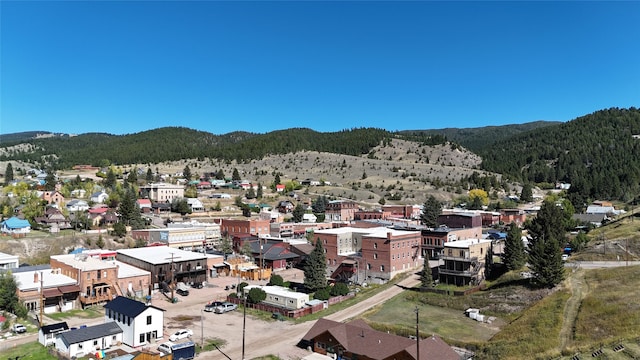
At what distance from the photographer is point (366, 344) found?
30.6 metres

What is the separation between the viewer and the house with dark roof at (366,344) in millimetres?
27781

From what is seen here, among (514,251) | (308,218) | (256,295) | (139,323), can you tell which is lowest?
(256,295)

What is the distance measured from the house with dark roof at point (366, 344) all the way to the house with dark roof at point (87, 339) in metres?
14.4

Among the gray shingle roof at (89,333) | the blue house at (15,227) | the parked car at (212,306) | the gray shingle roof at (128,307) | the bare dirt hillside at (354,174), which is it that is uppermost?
the bare dirt hillside at (354,174)

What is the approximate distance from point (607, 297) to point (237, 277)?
41605mm

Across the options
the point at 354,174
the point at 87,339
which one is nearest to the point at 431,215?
the point at 87,339

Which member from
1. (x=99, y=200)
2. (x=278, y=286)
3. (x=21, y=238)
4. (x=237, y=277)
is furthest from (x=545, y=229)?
(x=99, y=200)

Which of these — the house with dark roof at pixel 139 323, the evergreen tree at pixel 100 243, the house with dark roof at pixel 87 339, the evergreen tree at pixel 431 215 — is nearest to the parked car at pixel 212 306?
the house with dark roof at pixel 139 323

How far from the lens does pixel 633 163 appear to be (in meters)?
154

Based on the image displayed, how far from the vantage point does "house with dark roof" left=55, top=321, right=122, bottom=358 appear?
31031 millimetres

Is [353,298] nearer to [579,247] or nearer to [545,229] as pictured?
[545,229]

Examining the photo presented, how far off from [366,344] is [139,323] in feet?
56.4

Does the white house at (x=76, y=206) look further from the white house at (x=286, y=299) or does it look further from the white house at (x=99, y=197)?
the white house at (x=286, y=299)

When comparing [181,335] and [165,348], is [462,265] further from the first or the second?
[165,348]
